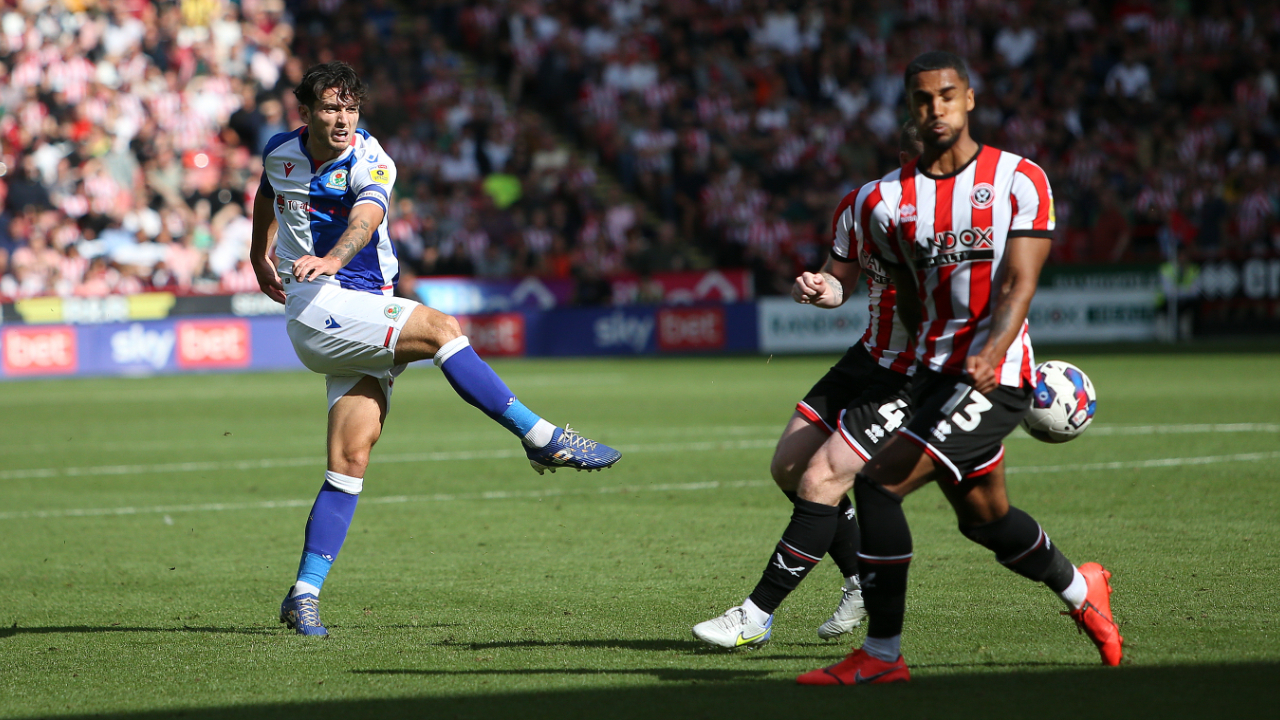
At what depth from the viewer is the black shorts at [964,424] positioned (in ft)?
13.6

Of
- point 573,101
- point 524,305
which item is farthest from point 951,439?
point 573,101

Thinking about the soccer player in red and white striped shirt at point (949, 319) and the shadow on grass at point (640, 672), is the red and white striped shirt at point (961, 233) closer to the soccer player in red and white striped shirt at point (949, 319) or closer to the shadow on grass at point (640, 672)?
the soccer player in red and white striped shirt at point (949, 319)

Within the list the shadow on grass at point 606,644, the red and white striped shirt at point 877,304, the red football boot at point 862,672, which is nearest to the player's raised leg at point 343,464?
the shadow on grass at point 606,644

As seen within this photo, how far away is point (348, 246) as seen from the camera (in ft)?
17.0

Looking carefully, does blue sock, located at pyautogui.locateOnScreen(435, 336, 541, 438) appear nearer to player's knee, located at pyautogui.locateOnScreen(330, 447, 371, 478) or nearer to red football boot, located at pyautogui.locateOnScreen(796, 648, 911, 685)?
player's knee, located at pyautogui.locateOnScreen(330, 447, 371, 478)

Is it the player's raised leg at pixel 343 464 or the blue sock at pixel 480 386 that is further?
the player's raised leg at pixel 343 464

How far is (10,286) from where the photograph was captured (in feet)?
73.0

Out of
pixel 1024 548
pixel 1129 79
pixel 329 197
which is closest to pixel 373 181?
pixel 329 197

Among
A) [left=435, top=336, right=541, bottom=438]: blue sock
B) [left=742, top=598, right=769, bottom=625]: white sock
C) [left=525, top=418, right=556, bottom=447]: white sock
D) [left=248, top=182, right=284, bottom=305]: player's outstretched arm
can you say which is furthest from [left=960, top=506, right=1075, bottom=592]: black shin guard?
[left=248, top=182, right=284, bottom=305]: player's outstretched arm

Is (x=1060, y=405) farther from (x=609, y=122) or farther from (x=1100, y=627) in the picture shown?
(x=609, y=122)

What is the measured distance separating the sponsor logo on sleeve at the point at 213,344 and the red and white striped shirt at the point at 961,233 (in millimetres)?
20061

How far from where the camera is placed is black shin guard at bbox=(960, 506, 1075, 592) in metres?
4.43

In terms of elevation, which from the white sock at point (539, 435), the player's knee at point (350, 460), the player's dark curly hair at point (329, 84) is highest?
the player's dark curly hair at point (329, 84)

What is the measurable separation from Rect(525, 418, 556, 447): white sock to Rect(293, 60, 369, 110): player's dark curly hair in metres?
1.42
